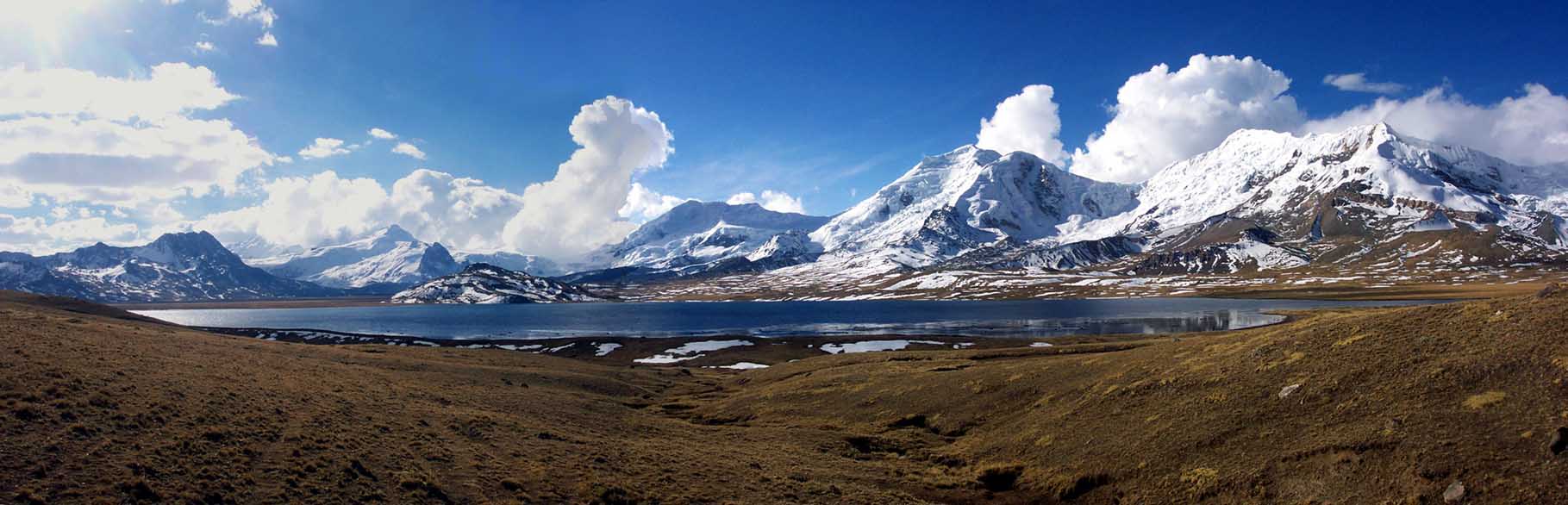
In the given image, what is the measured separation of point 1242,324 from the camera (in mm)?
157000

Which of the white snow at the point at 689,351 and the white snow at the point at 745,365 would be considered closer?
the white snow at the point at 745,365

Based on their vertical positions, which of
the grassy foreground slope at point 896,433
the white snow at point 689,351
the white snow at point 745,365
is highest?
the grassy foreground slope at point 896,433

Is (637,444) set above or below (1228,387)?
below

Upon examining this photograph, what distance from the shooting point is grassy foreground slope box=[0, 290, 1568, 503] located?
21812mm

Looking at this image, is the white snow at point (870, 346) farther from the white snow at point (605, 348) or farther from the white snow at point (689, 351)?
the white snow at point (605, 348)

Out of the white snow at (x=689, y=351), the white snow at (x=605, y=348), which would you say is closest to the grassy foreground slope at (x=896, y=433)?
the white snow at (x=689, y=351)

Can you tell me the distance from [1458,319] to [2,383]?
6016 centimetres

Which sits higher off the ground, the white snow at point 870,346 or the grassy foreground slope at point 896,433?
the grassy foreground slope at point 896,433

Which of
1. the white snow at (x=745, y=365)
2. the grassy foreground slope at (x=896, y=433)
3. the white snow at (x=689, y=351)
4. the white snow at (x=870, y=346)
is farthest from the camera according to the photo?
the white snow at (x=870, y=346)

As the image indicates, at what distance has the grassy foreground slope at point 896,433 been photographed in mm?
21812

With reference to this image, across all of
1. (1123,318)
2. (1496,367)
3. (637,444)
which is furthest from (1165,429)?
(1123,318)

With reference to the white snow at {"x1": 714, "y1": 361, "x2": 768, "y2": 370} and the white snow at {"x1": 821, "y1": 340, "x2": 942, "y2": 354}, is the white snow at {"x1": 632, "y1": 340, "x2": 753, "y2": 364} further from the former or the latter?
the white snow at {"x1": 821, "y1": 340, "x2": 942, "y2": 354}

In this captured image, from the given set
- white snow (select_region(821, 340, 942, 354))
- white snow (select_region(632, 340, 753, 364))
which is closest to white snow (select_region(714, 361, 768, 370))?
white snow (select_region(632, 340, 753, 364))

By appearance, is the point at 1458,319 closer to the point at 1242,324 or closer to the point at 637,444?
the point at 637,444
